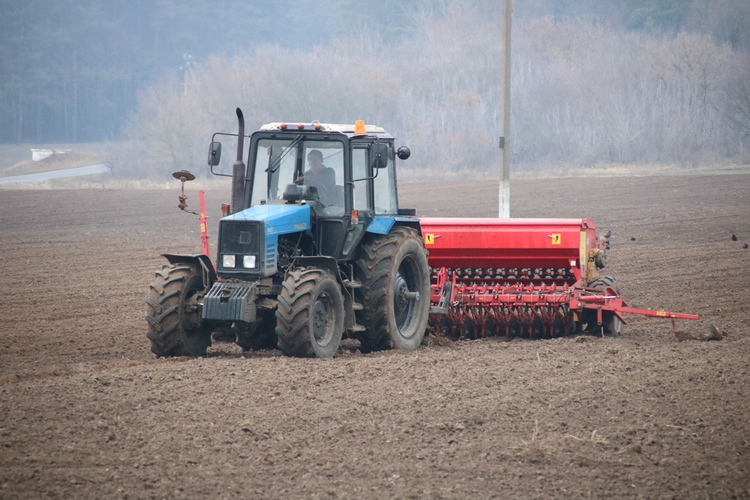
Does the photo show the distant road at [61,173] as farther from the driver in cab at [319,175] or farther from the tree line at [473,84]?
the driver in cab at [319,175]

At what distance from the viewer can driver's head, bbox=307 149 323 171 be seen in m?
9.12

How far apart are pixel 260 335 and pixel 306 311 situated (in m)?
1.16

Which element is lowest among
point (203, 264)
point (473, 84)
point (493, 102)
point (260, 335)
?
point (260, 335)

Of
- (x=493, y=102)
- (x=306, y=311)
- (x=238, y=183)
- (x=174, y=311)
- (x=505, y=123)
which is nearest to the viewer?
(x=306, y=311)

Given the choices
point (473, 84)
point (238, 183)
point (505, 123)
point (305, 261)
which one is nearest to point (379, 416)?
point (305, 261)

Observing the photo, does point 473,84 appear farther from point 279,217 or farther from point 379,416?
point 379,416

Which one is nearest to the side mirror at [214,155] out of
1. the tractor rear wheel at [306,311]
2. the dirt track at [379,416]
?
the tractor rear wheel at [306,311]

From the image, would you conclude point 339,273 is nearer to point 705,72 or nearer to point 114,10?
point 705,72

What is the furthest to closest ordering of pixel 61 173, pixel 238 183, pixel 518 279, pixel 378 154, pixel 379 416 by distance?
pixel 61 173
pixel 518 279
pixel 238 183
pixel 378 154
pixel 379 416

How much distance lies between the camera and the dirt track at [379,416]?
5.31 m

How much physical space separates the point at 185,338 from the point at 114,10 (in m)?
69.3

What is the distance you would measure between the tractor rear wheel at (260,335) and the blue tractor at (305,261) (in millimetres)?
13

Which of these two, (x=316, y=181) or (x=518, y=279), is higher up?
(x=316, y=181)

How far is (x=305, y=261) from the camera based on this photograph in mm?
8594
